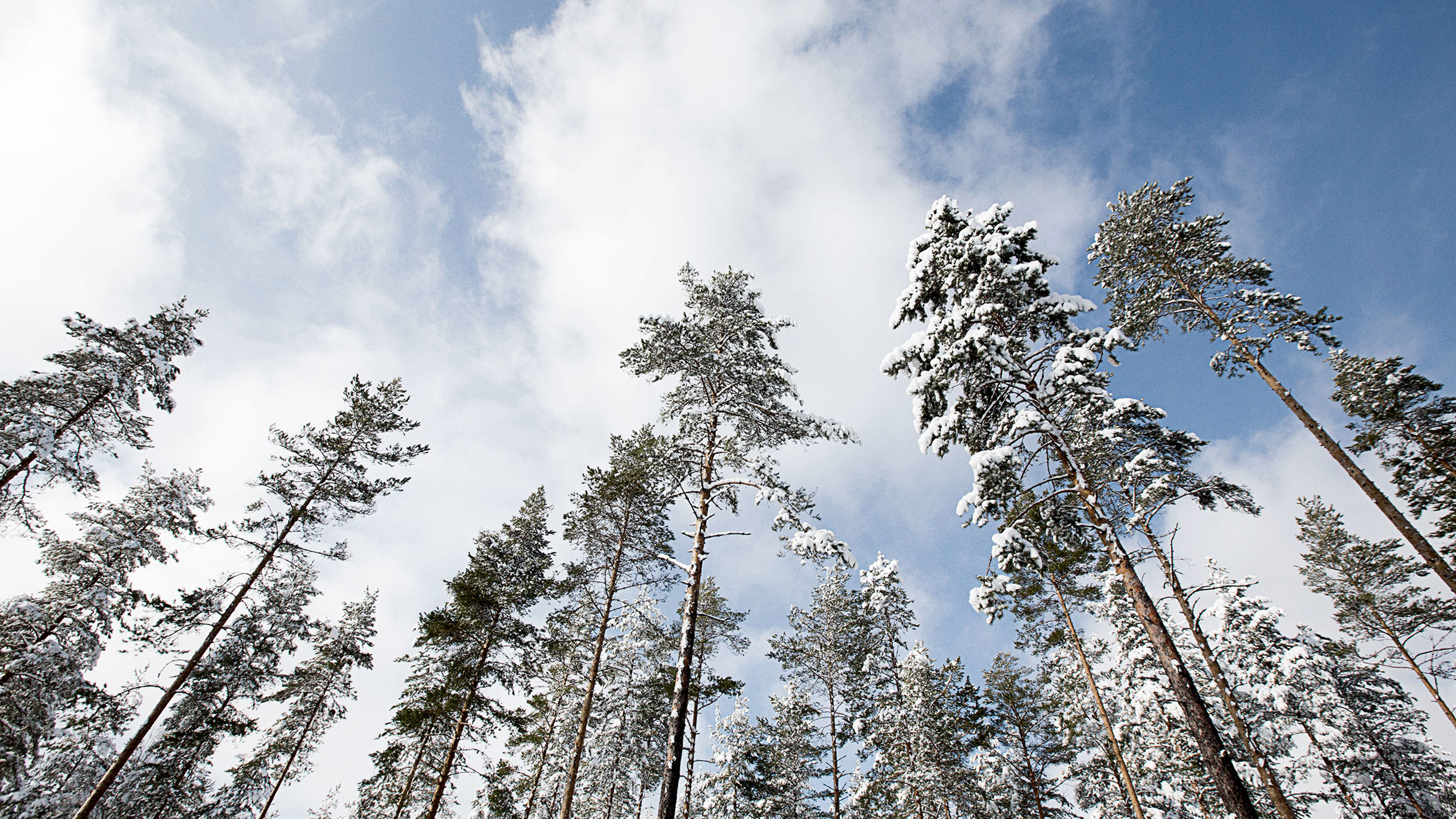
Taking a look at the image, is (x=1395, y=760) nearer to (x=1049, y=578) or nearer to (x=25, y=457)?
(x=1049, y=578)

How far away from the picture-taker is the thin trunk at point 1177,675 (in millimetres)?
7262

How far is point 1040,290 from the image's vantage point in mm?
9867

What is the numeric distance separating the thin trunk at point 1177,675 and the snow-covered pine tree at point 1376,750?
20.6m

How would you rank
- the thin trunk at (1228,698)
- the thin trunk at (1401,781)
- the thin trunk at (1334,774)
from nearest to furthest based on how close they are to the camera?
the thin trunk at (1228,698) < the thin trunk at (1401,781) < the thin trunk at (1334,774)

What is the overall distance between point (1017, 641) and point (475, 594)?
66.9 feet

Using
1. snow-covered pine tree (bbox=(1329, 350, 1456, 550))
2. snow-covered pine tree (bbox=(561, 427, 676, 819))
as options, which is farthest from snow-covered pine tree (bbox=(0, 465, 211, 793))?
snow-covered pine tree (bbox=(1329, 350, 1456, 550))

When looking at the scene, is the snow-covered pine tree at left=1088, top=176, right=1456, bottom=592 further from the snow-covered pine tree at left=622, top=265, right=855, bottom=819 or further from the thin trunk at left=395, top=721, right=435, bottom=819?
the thin trunk at left=395, top=721, right=435, bottom=819

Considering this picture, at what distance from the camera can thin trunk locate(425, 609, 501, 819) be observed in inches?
535

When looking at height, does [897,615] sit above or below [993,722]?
above

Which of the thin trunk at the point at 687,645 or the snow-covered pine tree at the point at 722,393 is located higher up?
the snow-covered pine tree at the point at 722,393

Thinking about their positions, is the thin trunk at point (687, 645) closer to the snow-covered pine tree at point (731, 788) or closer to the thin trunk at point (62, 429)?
the snow-covered pine tree at point (731, 788)

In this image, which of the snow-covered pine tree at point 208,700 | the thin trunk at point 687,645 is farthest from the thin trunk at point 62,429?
the thin trunk at point 687,645

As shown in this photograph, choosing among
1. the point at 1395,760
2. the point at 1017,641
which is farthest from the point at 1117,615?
the point at 1395,760

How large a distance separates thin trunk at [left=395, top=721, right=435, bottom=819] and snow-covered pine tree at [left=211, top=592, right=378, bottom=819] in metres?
5.56
